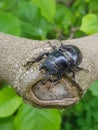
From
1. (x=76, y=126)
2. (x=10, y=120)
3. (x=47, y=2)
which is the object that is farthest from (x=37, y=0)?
(x=76, y=126)

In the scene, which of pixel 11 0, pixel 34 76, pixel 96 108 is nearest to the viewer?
pixel 34 76

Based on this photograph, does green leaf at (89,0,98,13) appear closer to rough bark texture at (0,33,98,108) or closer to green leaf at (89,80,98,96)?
green leaf at (89,80,98,96)

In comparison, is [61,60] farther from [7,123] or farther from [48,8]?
[48,8]

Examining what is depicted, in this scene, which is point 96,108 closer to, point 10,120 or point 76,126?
point 76,126

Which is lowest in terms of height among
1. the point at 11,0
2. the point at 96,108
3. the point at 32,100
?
the point at 96,108

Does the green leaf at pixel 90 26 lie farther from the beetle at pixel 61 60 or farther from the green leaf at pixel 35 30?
the beetle at pixel 61 60

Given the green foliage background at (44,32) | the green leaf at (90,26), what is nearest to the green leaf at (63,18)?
the green foliage background at (44,32)
